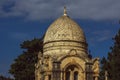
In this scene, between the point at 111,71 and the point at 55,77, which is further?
the point at 111,71

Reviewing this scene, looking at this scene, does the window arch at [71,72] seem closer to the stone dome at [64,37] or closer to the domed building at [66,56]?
the domed building at [66,56]

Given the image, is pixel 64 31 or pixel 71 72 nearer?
pixel 71 72

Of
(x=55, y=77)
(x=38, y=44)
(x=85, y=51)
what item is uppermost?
(x=38, y=44)

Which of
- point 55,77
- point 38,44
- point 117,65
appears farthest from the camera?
point 38,44

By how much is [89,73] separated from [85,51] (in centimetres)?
237

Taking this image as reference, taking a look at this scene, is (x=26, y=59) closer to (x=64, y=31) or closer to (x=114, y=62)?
(x=114, y=62)

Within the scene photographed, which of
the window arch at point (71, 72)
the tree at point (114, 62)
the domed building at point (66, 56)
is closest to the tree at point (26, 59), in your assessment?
the tree at point (114, 62)

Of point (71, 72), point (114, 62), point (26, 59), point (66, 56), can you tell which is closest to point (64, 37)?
point (66, 56)

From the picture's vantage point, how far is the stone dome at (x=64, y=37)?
38.2 m

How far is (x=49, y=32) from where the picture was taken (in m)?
38.9

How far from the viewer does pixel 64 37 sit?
38.2 meters

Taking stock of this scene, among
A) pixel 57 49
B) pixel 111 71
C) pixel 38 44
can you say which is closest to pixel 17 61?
pixel 38 44

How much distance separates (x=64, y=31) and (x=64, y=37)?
1.73 feet

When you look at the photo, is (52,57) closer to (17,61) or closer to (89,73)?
(89,73)
